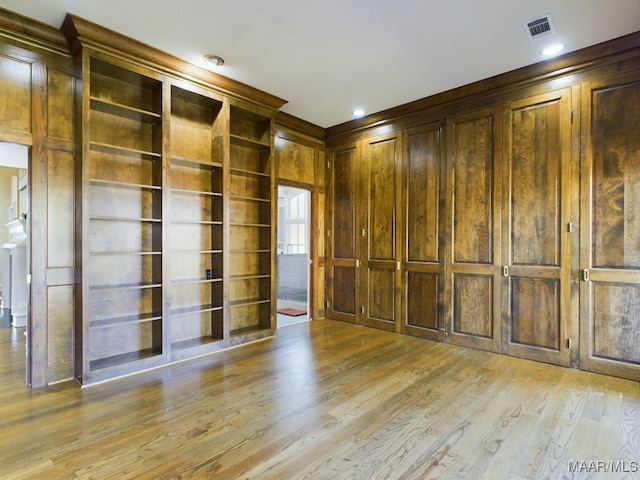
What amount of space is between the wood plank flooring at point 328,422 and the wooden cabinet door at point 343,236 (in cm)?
177

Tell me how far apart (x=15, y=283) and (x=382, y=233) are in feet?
17.4

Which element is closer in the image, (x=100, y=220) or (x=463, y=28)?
(x=463, y=28)

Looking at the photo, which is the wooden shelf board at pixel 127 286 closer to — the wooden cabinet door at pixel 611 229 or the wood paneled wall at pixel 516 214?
the wood paneled wall at pixel 516 214

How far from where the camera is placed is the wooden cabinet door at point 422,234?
421 centimetres

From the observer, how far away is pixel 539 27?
276 centimetres

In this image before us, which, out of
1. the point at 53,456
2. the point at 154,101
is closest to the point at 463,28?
the point at 154,101

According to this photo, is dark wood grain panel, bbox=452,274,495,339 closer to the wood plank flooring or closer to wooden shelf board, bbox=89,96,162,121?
the wood plank flooring

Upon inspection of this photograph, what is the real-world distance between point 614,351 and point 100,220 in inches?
196

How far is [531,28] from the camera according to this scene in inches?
109

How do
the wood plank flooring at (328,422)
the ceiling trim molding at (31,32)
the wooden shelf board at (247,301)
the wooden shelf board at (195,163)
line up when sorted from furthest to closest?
1. the wooden shelf board at (247,301)
2. the wooden shelf board at (195,163)
3. the ceiling trim molding at (31,32)
4. the wood plank flooring at (328,422)

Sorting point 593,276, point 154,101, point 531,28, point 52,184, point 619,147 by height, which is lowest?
point 593,276

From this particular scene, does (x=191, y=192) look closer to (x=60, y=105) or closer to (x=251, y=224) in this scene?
(x=251, y=224)

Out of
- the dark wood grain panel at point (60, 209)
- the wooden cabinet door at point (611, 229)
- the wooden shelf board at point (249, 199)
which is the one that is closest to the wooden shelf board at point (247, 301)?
the wooden shelf board at point (249, 199)

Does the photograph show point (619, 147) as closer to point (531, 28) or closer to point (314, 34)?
point (531, 28)
